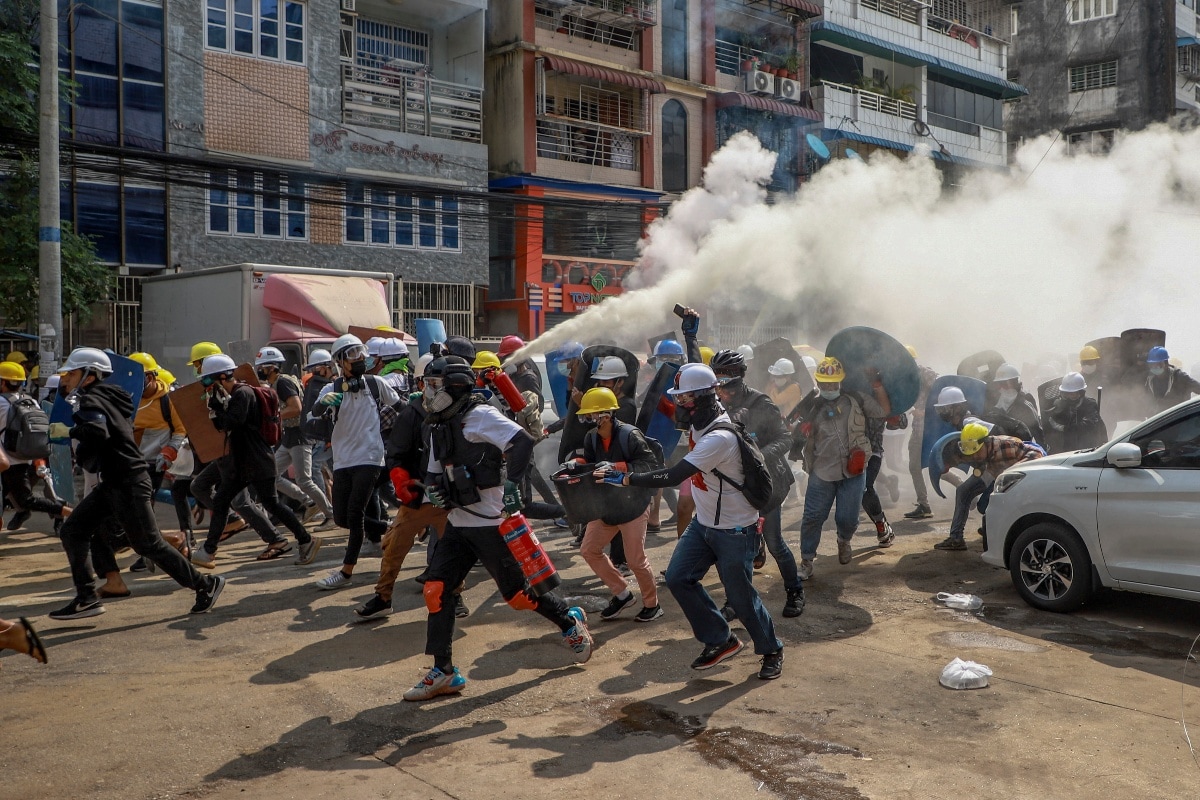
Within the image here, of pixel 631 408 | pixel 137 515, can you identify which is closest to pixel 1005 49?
pixel 631 408

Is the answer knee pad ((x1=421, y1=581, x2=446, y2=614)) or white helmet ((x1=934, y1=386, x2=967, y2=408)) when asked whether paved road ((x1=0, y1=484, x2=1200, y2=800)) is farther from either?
white helmet ((x1=934, y1=386, x2=967, y2=408))

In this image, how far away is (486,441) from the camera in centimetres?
548

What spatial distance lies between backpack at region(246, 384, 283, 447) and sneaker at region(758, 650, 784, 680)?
14.5 feet

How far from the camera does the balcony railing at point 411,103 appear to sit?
2227cm

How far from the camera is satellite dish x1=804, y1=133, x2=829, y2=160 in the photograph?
2909 centimetres

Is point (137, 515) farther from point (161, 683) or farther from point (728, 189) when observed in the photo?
point (728, 189)

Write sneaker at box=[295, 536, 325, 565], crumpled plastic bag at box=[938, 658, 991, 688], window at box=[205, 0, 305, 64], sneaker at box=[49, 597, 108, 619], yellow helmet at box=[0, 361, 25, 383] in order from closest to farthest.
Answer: crumpled plastic bag at box=[938, 658, 991, 688]
sneaker at box=[49, 597, 108, 619]
sneaker at box=[295, 536, 325, 565]
yellow helmet at box=[0, 361, 25, 383]
window at box=[205, 0, 305, 64]

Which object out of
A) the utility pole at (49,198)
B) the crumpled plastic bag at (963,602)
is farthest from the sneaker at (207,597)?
the utility pole at (49,198)

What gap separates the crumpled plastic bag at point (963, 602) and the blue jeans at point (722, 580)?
212cm

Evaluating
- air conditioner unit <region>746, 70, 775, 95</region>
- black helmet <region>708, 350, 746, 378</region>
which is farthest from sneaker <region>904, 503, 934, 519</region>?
air conditioner unit <region>746, 70, 775, 95</region>

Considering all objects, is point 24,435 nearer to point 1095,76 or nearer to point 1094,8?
point 1095,76

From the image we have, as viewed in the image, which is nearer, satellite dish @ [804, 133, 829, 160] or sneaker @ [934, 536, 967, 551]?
sneaker @ [934, 536, 967, 551]

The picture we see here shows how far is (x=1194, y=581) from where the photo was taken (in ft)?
20.4

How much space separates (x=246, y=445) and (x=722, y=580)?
4211mm
